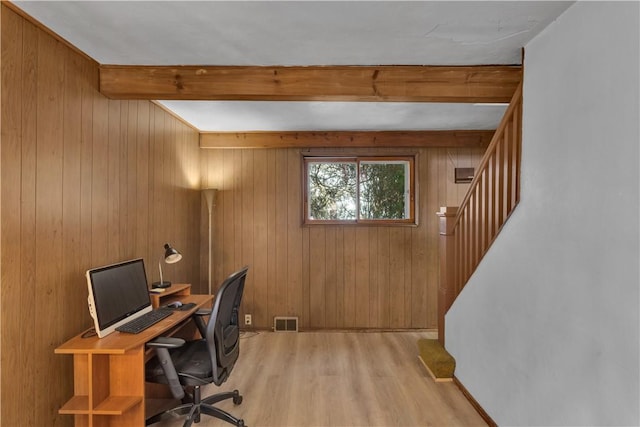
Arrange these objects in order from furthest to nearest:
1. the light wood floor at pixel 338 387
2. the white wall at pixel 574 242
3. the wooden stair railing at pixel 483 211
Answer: the light wood floor at pixel 338 387 < the wooden stair railing at pixel 483 211 < the white wall at pixel 574 242

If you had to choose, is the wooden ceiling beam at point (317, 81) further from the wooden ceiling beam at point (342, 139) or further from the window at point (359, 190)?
the window at point (359, 190)

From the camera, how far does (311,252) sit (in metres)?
4.02

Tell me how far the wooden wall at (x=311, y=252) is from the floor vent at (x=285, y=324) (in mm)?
74

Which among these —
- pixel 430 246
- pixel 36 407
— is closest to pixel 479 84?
pixel 430 246

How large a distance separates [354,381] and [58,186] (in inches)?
100

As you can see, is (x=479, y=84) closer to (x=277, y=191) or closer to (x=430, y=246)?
(x=430, y=246)

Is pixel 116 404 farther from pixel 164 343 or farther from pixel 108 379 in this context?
pixel 164 343

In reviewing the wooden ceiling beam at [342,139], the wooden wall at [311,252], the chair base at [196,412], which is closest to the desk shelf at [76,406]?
the chair base at [196,412]

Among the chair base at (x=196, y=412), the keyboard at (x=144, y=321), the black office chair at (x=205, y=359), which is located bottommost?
the chair base at (x=196, y=412)

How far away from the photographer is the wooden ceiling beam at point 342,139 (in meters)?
3.92

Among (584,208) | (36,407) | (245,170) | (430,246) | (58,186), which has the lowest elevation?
(36,407)

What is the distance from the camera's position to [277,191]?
402cm

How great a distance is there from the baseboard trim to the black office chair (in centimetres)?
162

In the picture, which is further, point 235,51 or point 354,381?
point 354,381
